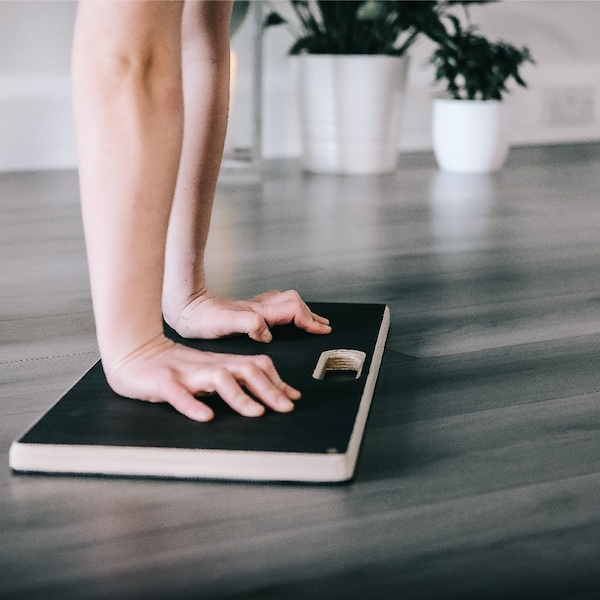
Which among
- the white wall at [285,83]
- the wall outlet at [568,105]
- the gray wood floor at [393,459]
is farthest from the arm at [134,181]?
the wall outlet at [568,105]

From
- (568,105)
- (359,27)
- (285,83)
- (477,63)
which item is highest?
(359,27)

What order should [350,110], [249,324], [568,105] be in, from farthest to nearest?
[568,105] < [350,110] < [249,324]

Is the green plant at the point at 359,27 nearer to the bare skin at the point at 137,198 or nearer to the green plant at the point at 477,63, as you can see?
the green plant at the point at 477,63

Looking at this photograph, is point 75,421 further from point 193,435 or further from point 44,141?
point 44,141

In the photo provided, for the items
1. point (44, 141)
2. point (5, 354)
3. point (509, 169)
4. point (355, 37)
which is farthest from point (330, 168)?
point (5, 354)

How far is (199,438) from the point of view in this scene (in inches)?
31.7

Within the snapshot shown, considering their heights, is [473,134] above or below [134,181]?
below

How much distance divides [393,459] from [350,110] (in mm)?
2118

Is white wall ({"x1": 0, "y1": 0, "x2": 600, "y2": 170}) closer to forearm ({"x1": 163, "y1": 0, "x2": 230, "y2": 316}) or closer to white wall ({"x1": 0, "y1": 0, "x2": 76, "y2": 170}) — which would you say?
white wall ({"x1": 0, "y1": 0, "x2": 76, "y2": 170})

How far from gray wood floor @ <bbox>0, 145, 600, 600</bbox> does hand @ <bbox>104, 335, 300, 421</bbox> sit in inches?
3.6

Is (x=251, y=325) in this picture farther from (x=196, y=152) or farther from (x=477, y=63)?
(x=477, y=63)

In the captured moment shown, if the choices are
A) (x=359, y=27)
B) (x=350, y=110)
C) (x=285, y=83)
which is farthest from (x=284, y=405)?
(x=285, y=83)

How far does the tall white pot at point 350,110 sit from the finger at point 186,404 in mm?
2073

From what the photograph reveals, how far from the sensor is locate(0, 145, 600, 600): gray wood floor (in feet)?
2.13
